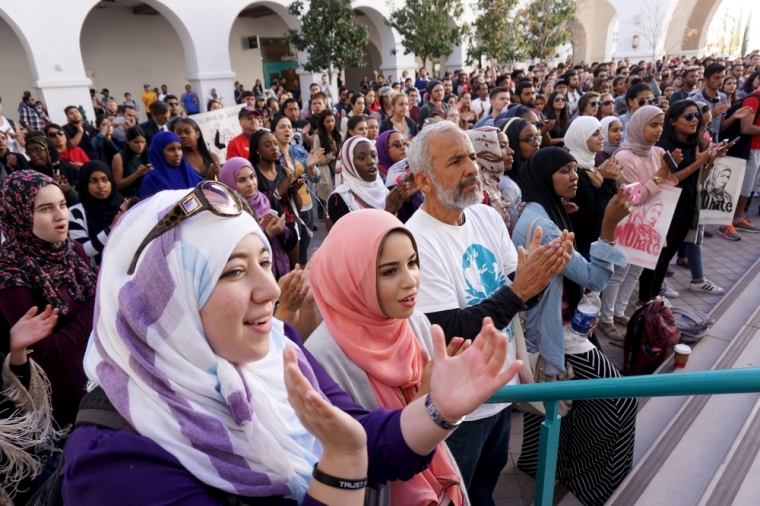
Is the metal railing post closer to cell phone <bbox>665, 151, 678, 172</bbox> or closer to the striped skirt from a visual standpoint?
the striped skirt

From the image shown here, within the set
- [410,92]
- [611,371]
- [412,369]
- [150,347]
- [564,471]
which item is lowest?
[564,471]

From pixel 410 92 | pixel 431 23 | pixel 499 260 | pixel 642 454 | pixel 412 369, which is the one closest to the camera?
pixel 412 369

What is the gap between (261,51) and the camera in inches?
818

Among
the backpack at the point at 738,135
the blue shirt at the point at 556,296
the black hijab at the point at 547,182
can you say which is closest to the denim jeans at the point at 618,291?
the black hijab at the point at 547,182

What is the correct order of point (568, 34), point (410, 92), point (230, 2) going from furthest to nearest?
1. point (568, 34)
2. point (230, 2)
3. point (410, 92)

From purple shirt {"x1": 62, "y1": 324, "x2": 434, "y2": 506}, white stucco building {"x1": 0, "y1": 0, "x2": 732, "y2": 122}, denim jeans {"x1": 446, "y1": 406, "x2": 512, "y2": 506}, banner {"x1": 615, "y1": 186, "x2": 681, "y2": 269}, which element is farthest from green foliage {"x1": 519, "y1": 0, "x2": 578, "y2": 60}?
purple shirt {"x1": 62, "y1": 324, "x2": 434, "y2": 506}

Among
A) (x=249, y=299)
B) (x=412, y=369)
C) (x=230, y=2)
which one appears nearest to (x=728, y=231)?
(x=412, y=369)

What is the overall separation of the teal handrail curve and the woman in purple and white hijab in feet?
2.21

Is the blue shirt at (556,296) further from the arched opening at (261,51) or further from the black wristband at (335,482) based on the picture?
the arched opening at (261,51)

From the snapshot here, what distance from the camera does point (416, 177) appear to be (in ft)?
7.86

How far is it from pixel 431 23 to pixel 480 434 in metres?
15.9

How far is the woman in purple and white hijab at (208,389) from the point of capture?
97cm

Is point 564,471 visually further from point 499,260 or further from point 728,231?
point 728,231

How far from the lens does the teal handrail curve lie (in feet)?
4.53
